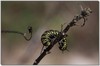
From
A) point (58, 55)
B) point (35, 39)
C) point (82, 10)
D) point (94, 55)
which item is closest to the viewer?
point (82, 10)

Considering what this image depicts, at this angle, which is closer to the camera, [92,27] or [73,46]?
[73,46]

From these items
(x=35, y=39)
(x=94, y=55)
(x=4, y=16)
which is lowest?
(x=94, y=55)

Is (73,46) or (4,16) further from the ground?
(4,16)

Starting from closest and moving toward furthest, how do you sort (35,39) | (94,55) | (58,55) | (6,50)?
1. (35,39)
2. (6,50)
3. (58,55)
4. (94,55)

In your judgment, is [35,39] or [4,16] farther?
[4,16]

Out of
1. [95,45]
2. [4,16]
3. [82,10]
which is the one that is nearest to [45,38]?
[82,10]

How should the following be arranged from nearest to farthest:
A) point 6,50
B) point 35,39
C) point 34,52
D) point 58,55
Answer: point 35,39, point 34,52, point 6,50, point 58,55

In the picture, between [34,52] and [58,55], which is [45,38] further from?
[58,55]

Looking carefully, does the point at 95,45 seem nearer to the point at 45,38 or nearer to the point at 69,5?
the point at 69,5

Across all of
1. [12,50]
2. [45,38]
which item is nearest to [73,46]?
[12,50]
